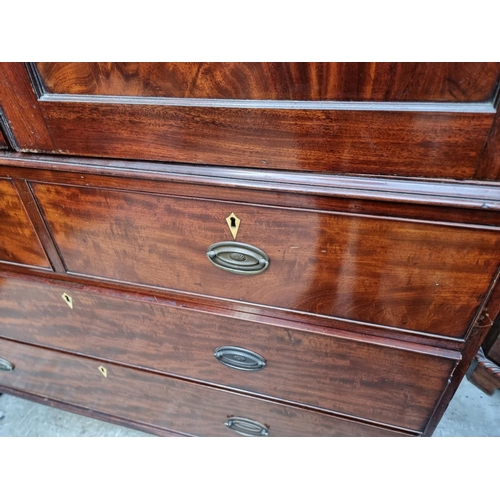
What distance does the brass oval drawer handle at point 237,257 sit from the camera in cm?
53

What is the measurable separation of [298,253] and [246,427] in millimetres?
508

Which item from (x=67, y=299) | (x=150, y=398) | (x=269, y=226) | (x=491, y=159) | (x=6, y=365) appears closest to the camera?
(x=491, y=159)

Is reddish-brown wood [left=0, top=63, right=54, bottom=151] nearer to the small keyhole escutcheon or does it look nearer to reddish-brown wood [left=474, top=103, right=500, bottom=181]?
the small keyhole escutcheon

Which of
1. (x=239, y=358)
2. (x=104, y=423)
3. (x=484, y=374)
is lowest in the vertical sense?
(x=104, y=423)

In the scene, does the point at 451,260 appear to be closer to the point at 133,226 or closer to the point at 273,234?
the point at 273,234

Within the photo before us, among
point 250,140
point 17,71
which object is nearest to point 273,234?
point 250,140

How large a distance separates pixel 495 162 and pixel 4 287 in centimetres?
87

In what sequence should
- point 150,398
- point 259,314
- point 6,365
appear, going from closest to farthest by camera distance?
point 259,314
point 150,398
point 6,365

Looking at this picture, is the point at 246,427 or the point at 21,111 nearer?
the point at 21,111

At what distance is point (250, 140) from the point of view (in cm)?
45

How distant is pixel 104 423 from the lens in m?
1.08

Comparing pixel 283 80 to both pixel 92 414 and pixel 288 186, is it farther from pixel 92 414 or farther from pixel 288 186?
pixel 92 414

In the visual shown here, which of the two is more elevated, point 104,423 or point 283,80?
point 283,80

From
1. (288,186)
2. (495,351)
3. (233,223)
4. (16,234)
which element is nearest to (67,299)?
(16,234)
